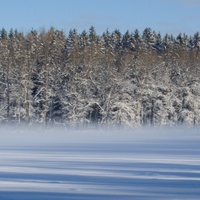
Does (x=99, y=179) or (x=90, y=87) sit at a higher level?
(x=90, y=87)

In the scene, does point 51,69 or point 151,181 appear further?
point 51,69

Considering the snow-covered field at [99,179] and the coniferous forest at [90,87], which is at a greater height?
the coniferous forest at [90,87]

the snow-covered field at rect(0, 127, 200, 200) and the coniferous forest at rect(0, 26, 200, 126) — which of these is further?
the coniferous forest at rect(0, 26, 200, 126)

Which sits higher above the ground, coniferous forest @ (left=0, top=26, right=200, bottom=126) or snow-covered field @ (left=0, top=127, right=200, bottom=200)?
coniferous forest @ (left=0, top=26, right=200, bottom=126)

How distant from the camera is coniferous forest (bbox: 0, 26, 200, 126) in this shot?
56562mm

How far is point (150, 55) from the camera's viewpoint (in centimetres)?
6188

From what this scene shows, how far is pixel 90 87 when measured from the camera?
57.9 metres

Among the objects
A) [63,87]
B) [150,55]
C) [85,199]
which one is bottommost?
[85,199]

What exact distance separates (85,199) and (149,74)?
52.4 meters

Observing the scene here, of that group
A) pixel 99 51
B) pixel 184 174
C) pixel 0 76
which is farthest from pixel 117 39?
pixel 184 174

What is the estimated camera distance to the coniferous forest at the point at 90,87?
186ft

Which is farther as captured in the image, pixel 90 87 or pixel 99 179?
pixel 90 87

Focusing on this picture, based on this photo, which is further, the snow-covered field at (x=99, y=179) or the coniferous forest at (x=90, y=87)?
the coniferous forest at (x=90, y=87)

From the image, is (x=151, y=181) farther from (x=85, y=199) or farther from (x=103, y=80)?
(x=103, y=80)
